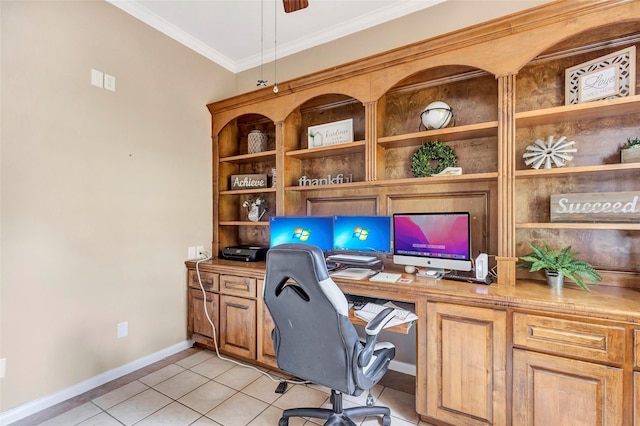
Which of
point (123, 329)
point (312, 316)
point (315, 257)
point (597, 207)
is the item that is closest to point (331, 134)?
point (315, 257)

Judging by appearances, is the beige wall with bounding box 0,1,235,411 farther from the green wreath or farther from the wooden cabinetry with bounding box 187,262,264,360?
the green wreath

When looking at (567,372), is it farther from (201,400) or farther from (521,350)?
(201,400)

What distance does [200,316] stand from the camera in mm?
2746

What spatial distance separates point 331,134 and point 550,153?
1585 mm

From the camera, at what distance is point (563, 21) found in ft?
5.40

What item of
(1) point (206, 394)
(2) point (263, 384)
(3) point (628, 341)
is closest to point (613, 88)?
(3) point (628, 341)

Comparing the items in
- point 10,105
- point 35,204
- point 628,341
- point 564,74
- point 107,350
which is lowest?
point 107,350

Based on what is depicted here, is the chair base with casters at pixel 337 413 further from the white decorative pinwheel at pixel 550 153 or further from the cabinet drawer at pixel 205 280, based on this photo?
the white decorative pinwheel at pixel 550 153

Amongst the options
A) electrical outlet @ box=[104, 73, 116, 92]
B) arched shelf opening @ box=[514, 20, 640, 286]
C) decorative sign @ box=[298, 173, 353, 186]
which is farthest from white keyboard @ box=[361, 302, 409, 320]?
electrical outlet @ box=[104, 73, 116, 92]

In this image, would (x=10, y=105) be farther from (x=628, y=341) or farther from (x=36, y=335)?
(x=628, y=341)

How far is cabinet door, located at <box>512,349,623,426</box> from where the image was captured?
1.31m

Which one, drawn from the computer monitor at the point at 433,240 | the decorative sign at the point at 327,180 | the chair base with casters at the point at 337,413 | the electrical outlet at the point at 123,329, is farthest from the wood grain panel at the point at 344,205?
the electrical outlet at the point at 123,329

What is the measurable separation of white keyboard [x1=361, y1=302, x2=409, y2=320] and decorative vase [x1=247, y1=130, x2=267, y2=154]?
6.60 feet

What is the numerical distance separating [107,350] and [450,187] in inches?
117
